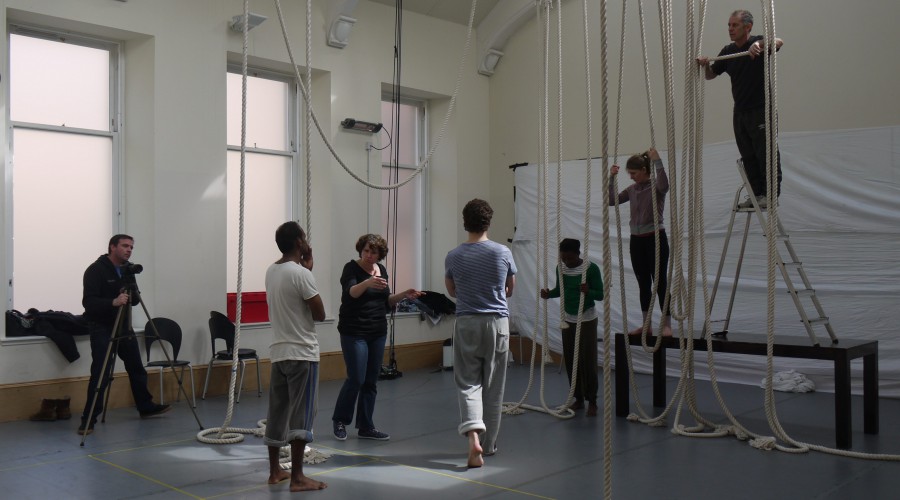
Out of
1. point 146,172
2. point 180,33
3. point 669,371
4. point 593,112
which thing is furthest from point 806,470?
point 180,33

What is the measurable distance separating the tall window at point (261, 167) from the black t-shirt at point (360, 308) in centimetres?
287

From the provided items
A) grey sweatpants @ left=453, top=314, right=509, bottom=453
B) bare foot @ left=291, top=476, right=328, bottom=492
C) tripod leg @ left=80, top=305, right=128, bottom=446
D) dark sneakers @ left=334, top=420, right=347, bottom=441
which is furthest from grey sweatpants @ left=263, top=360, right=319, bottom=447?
tripod leg @ left=80, top=305, right=128, bottom=446

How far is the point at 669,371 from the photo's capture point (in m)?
7.77

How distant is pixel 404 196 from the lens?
9.16m

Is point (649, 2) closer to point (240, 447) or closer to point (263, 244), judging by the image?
point (263, 244)

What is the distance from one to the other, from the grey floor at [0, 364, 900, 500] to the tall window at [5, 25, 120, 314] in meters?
1.24

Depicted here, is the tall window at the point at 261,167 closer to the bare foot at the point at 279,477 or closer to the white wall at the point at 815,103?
the white wall at the point at 815,103

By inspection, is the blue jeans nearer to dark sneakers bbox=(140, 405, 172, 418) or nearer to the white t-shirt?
the white t-shirt

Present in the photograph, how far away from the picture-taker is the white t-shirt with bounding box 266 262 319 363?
3734 mm

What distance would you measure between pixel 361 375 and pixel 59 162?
3468 mm

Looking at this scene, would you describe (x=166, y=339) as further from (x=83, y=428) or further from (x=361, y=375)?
(x=361, y=375)

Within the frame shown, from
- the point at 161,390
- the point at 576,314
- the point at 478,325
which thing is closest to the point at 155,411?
the point at 161,390

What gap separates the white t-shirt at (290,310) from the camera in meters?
3.73

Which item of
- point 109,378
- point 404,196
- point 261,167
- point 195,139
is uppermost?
point 195,139
